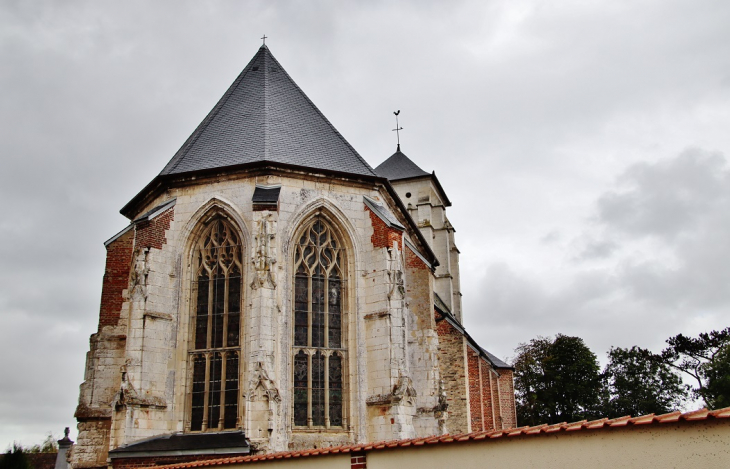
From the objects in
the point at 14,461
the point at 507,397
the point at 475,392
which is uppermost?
the point at 507,397

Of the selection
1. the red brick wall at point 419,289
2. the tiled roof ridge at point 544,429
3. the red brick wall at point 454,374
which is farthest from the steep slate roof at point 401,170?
the tiled roof ridge at point 544,429

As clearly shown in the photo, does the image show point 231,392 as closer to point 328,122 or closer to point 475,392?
point 328,122

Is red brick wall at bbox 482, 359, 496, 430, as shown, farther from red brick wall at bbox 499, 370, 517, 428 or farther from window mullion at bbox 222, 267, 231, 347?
window mullion at bbox 222, 267, 231, 347

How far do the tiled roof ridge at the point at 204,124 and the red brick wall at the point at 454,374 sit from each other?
8.75 m

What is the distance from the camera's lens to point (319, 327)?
1484cm

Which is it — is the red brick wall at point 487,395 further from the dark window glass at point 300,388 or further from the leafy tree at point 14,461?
the leafy tree at point 14,461

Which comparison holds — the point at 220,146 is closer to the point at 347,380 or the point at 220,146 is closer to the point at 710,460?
the point at 347,380

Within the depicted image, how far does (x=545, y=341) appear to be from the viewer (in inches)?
1799

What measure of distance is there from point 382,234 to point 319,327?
8.28 feet

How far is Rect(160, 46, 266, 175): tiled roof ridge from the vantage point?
16.5 m

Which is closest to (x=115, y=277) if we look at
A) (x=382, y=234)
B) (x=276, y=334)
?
(x=276, y=334)

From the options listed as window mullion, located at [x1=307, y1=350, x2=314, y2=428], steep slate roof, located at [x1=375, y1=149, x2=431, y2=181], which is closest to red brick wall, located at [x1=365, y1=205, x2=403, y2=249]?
window mullion, located at [x1=307, y1=350, x2=314, y2=428]

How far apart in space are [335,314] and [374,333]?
1045 millimetres

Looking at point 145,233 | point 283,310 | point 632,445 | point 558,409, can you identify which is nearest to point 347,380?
point 283,310
